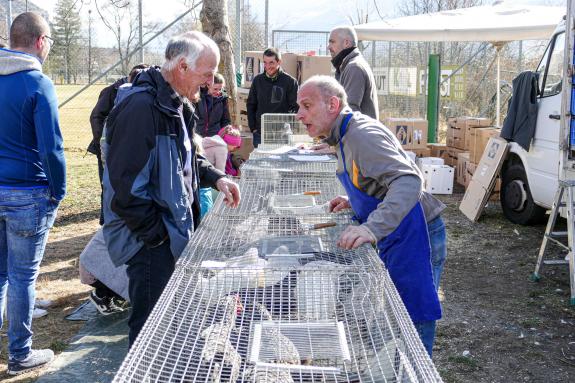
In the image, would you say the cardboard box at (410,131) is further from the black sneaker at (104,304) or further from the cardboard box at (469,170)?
the black sneaker at (104,304)

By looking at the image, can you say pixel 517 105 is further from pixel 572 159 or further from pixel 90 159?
pixel 90 159

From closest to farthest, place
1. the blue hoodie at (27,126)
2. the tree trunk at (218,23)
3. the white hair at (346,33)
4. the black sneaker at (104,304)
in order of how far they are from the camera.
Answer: the blue hoodie at (27,126) < the black sneaker at (104,304) < the white hair at (346,33) < the tree trunk at (218,23)

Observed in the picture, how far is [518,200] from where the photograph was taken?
25.6 ft

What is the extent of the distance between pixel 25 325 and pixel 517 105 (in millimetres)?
5923

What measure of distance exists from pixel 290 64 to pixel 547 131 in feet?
14.3

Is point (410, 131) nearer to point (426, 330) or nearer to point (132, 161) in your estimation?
point (426, 330)

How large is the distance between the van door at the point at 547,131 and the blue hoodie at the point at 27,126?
528cm

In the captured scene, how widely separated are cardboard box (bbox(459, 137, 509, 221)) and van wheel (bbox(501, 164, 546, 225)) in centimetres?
18

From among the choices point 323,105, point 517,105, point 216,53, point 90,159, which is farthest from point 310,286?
point 90,159

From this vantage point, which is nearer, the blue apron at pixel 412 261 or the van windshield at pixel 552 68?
the blue apron at pixel 412 261

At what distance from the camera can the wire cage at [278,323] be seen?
71.7 inches

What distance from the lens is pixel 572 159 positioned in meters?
5.68

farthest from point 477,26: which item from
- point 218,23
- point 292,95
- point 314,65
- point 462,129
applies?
point 218,23

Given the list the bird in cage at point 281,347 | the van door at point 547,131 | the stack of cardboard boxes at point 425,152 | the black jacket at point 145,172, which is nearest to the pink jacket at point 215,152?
the black jacket at point 145,172
